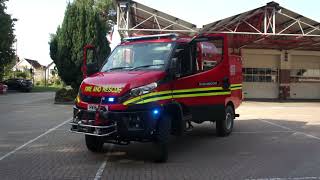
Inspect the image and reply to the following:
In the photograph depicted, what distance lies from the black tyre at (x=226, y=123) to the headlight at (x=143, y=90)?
382cm

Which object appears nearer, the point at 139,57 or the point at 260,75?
the point at 139,57

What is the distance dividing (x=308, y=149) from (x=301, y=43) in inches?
854

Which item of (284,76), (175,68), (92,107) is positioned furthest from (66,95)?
(92,107)

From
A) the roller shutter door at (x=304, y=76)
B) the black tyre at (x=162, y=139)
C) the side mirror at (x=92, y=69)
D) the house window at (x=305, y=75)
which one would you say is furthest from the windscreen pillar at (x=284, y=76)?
the black tyre at (x=162, y=139)

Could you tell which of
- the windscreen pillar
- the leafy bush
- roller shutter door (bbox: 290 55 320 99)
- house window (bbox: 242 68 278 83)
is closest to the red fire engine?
the leafy bush

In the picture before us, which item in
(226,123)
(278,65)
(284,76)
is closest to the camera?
(226,123)

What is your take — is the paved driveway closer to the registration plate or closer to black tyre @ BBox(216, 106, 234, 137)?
black tyre @ BBox(216, 106, 234, 137)

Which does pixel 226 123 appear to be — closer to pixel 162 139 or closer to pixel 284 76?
pixel 162 139

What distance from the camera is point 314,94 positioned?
3531cm

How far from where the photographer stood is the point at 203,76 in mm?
10992

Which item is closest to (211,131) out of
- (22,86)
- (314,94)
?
(314,94)

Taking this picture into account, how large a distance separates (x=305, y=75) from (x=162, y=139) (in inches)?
1112

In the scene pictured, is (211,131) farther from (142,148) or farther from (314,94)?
(314,94)

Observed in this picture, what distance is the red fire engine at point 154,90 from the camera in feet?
28.7
